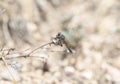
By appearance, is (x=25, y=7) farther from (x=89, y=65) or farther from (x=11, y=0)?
(x=89, y=65)

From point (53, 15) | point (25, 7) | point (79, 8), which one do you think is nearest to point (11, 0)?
point (25, 7)

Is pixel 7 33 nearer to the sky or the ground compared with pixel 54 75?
nearer to the sky

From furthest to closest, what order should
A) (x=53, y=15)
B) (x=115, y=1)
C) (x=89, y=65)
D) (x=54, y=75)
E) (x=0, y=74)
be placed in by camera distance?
1. (x=115, y=1)
2. (x=53, y=15)
3. (x=89, y=65)
4. (x=54, y=75)
5. (x=0, y=74)

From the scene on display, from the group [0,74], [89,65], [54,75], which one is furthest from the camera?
[89,65]

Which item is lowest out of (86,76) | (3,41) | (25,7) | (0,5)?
(86,76)

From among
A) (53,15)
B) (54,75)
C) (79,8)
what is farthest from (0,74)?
(79,8)

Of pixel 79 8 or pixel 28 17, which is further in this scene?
pixel 79 8
